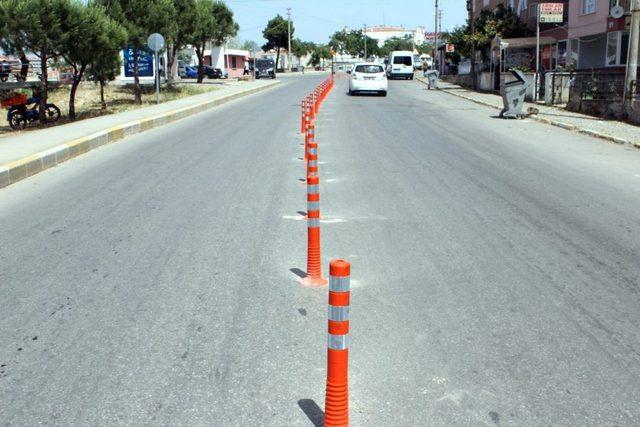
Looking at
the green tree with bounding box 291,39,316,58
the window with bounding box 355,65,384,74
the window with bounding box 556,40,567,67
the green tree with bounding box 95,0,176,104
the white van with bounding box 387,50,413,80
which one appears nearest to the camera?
the green tree with bounding box 95,0,176,104

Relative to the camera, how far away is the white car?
31.7m

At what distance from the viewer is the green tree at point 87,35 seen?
20078 mm

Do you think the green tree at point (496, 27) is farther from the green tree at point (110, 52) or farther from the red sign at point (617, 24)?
the green tree at point (110, 52)

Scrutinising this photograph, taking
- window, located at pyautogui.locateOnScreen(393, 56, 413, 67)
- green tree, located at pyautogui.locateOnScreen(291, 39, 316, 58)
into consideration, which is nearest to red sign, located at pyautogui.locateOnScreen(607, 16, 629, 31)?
window, located at pyautogui.locateOnScreen(393, 56, 413, 67)

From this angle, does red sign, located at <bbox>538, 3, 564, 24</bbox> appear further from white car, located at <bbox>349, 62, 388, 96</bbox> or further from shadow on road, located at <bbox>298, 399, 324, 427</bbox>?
shadow on road, located at <bbox>298, 399, 324, 427</bbox>

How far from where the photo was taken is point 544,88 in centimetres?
2642

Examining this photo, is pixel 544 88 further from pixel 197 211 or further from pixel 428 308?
pixel 428 308

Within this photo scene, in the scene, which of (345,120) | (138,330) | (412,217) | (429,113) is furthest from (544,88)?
(138,330)

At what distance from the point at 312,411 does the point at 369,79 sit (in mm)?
29658

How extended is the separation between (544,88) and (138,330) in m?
25.0

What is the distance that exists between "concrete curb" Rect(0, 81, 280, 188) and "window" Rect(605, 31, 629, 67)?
1847 centimetres

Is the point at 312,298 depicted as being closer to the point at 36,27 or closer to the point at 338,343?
the point at 338,343

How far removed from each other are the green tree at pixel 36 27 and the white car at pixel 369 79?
600 inches

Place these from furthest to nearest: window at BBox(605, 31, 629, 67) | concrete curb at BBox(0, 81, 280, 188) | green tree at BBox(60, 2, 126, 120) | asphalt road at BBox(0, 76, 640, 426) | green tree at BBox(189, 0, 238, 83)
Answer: green tree at BBox(189, 0, 238, 83) → window at BBox(605, 31, 629, 67) → green tree at BBox(60, 2, 126, 120) → concrete curb at BBox(0, 81, 280, 188) → asphalt road at BBox(0, 76, 640, 426)
